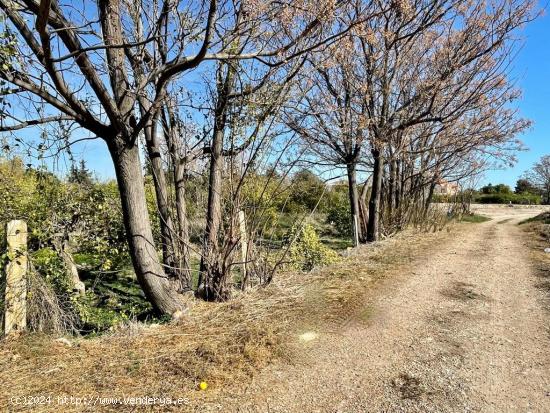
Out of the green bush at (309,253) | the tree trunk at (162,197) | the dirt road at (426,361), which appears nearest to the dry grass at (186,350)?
the dirt road at (426,361)

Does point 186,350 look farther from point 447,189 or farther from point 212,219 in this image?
point 447,189

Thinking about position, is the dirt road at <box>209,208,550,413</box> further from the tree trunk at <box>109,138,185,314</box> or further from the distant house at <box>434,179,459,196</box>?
the distant house at <box>434,179,459,196</box>

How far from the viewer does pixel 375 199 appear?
446 inches

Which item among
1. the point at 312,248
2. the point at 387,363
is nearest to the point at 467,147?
the point at 312,248

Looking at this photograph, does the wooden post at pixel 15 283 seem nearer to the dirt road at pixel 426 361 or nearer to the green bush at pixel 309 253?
the dirt road at pixel 426 361

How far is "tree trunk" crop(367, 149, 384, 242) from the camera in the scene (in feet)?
36.0

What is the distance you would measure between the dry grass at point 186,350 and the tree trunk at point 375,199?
619cm

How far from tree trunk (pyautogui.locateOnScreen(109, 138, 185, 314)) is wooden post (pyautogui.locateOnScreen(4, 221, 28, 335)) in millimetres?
1066

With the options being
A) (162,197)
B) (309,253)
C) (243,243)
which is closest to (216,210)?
(243,243)

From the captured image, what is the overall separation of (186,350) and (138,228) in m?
1.43

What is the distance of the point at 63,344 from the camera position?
3770mm

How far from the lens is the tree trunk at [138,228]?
4148 mm

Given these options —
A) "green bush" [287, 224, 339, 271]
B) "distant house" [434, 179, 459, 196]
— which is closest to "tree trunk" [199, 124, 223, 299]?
"green bush" [287, 224, 339, 271]

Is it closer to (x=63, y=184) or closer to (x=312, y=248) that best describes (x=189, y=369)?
(x=63, y=184)
